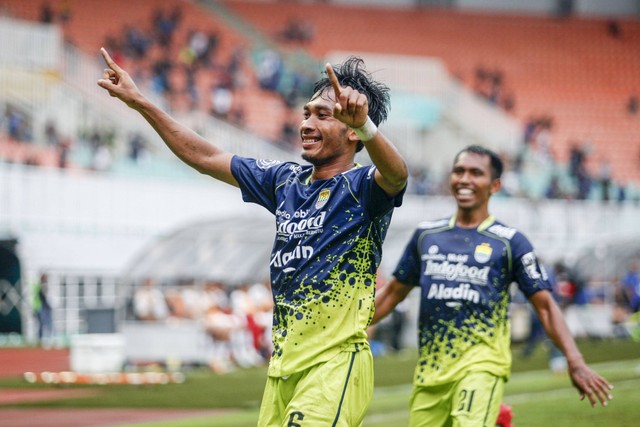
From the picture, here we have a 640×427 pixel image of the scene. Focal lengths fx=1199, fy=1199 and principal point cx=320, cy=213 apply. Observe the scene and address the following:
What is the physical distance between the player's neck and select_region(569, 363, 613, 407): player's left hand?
1.42 m

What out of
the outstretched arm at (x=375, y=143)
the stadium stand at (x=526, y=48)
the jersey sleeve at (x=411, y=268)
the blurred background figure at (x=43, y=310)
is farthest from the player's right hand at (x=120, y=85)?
the stadium stand at (x=526, y=48)

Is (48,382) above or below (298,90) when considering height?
below

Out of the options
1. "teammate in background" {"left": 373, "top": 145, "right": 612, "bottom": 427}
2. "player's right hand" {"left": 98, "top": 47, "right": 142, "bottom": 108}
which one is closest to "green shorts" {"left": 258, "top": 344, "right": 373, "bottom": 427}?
"player's right hand" {"left": 98, "top": 47, "right": 142, "bottom": 108}

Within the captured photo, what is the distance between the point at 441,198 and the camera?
34000 millimetres

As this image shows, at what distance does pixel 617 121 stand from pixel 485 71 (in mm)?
5751

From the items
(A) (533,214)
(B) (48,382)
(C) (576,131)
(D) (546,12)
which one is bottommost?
(B) (48,382)

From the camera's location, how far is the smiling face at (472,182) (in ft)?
26.7

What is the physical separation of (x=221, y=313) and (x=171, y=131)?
18082 mm

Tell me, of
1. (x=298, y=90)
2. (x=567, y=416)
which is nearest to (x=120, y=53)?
(x=298, y=90)

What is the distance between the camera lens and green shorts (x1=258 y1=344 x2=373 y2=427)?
5.44m

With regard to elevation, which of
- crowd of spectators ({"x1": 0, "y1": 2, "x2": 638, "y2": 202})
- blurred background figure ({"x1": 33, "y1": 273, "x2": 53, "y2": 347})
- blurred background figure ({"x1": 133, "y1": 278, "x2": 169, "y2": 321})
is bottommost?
blurred background figure ({"x1": 33, "y1": 273, "x2": 53, "y2": 347})

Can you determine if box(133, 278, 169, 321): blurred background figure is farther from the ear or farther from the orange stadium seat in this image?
the orange stadium seat

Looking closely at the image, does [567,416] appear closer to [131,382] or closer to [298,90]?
[131,382]

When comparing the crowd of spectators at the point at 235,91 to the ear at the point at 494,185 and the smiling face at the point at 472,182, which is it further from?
the smiling face at the point at 472,182
